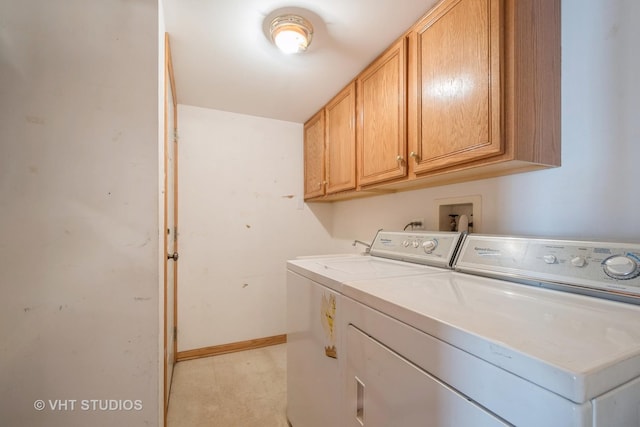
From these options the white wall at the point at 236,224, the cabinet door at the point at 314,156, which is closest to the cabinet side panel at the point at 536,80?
the cabinet door at the point at 314,156

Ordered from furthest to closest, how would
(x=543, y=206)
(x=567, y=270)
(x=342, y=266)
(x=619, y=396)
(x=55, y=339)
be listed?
(x=342, y=266)
(x=543, y=206)
(x=55, y=339)
(x=567, y=270)
(x=619, y=396)

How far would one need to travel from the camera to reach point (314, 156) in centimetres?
249

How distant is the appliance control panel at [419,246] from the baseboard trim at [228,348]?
1.49 m

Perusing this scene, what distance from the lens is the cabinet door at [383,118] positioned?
1408mm

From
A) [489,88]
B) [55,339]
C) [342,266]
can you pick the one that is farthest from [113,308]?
[489,88]

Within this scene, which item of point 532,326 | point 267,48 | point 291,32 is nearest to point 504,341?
point 532,326

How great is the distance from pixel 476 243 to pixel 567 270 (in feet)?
1.09

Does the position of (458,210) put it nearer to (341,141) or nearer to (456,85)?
(456,85)

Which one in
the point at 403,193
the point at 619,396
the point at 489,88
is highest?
the point at 489,88

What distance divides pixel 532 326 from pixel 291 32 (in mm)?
1492

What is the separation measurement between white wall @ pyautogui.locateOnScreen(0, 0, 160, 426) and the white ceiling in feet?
1.16

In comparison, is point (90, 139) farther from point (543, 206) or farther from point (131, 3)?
point (543, 206)

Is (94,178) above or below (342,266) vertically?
above

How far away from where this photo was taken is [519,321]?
0.60 metres
